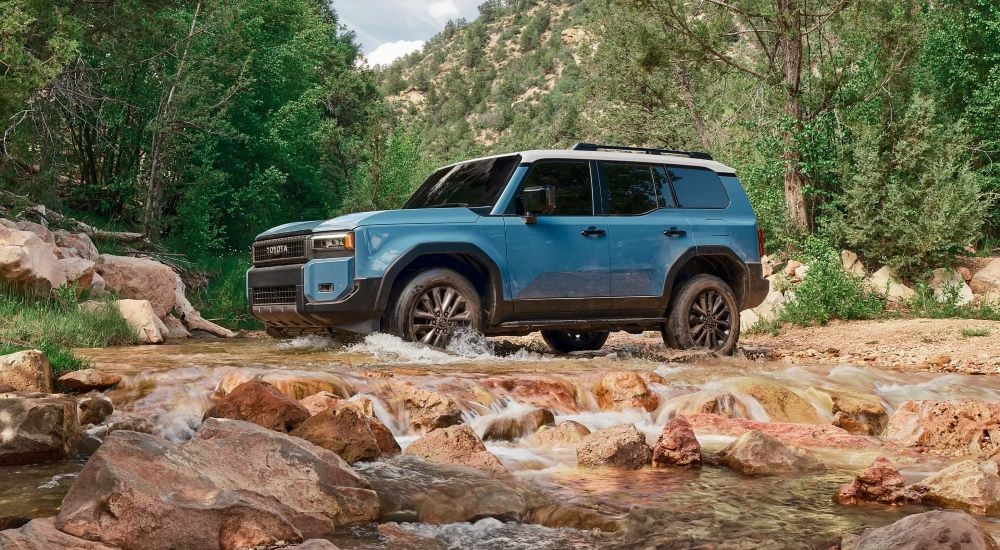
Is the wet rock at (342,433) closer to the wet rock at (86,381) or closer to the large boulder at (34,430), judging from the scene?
the large boulder at (34,430)

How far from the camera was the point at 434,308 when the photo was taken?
28.4ft

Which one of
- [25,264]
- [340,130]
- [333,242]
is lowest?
[25,264]

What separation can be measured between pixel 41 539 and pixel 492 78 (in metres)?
82.2

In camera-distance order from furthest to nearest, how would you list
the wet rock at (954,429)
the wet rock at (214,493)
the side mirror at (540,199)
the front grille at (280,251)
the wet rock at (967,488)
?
the side mirror at (540,199) → the front grille at (280,251) → the wet rock at (954,429) → the wet rock at (967,488) → the wet rock at (214,493)

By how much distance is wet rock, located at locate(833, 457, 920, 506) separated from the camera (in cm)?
473

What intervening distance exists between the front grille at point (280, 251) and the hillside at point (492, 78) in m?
43.1

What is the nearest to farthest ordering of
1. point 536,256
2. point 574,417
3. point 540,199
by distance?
point 574,417 → point 540,199 → point 536,256

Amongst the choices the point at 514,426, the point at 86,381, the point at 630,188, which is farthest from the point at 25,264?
the point at 514,426

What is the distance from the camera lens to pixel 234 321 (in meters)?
15.7

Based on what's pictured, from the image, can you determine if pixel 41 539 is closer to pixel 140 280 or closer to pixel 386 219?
pixel 386 219

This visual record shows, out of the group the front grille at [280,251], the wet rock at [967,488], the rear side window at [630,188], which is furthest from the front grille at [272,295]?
the wet rock at [967,488]

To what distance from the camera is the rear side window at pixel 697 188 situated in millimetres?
10289

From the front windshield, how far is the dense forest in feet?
18.5

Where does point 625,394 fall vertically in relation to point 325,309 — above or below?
below
